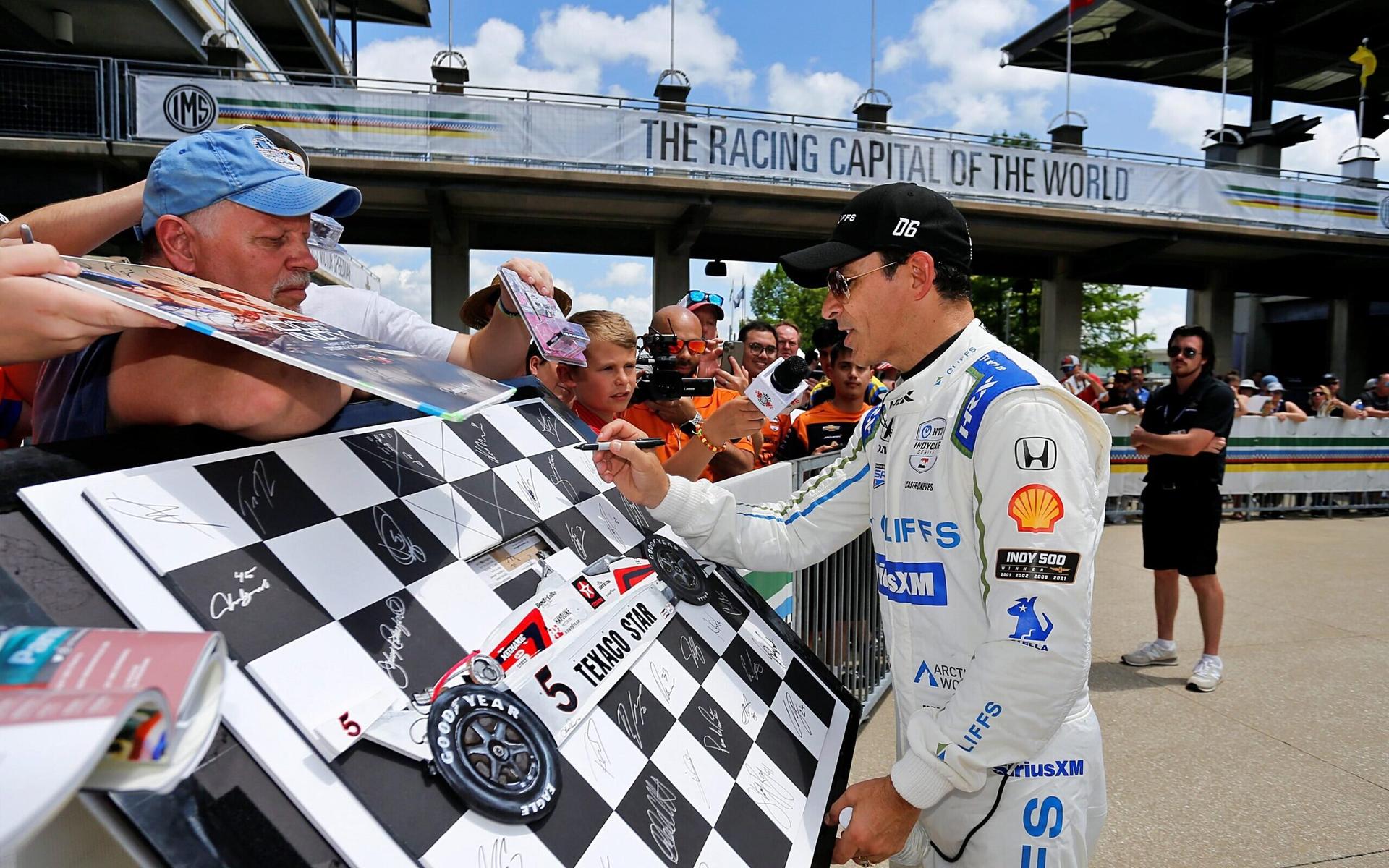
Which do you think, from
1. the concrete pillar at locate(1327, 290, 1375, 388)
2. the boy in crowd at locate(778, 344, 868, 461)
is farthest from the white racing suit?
the concrete pillar at locate(1327, 290, 1375, 388)

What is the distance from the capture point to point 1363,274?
25250mm

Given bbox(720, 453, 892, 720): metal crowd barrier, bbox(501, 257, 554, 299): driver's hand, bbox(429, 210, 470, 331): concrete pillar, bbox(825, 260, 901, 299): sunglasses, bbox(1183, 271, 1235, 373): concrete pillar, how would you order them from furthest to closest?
bbox(1183, 271, 1235, 373): concrete pillar
bbox(429, 210, 470, 331): concrete pillar
bbox(720, 453, 892, 720): metal crowd barrier
bbox(501, 257, 554, 299): driver's hand
bbox(825, 260, 901, 299): sunglasses

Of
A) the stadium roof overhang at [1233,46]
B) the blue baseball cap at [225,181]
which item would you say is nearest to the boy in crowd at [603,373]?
the blue baseball cap at [225,181]

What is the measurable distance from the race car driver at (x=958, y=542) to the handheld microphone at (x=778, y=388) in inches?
35.9

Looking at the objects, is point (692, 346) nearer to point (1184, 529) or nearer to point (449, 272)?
point (1184, 529)

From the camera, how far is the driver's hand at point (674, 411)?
3877mm

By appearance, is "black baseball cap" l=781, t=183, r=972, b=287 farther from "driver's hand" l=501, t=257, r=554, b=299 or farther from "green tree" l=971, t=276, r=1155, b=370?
"green tree" l=971, t=276, r=1155, b=370

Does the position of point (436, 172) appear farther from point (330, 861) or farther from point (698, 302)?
point (330, 861)

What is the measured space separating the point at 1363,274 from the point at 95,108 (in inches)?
1269

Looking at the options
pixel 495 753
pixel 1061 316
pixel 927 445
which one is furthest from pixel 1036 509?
pixel 1061 316

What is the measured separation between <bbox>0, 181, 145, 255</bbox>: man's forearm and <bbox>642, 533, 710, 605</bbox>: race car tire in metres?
A: 1.23
